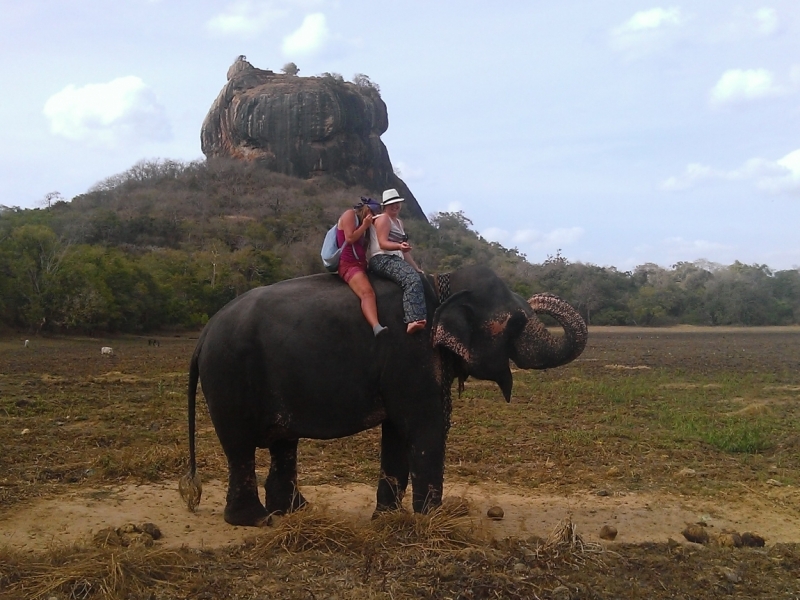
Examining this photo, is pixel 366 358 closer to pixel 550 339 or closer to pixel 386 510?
pixel 386 510

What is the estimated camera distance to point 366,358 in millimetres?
5867

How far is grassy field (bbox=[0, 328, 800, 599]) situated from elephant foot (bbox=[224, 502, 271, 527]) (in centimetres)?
36

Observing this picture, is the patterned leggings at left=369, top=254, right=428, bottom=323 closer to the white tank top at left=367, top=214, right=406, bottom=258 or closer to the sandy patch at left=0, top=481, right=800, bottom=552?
the white tank top at left=367, top=214, right=406, bottom=258

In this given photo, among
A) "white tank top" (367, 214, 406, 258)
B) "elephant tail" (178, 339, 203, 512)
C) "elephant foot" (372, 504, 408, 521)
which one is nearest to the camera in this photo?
"elephant foot" (372, 504, 408, 521)

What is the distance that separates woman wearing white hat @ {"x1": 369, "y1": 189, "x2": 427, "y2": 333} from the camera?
5.75m

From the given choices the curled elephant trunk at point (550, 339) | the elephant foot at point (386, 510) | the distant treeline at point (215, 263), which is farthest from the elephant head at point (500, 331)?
the distant treeline at point (215, 263)

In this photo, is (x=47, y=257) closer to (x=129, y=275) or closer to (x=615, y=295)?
(x=129, y=275)

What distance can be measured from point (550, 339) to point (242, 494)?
2766 millimetres

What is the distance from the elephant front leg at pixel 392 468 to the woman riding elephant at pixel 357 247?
1063mm

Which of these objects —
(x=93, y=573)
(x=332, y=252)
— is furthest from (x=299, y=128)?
(x=93, y=573)

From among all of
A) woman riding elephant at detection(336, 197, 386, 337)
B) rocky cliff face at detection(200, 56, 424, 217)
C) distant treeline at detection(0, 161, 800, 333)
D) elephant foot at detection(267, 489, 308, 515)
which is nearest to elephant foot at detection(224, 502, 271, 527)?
elephant foot at detection(267, 489, 308, 515)

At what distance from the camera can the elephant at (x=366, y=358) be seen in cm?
582

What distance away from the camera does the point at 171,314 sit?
37250 millimetres

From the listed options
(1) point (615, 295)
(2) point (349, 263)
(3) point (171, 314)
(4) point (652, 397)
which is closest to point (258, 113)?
(1) point (615, 295)
